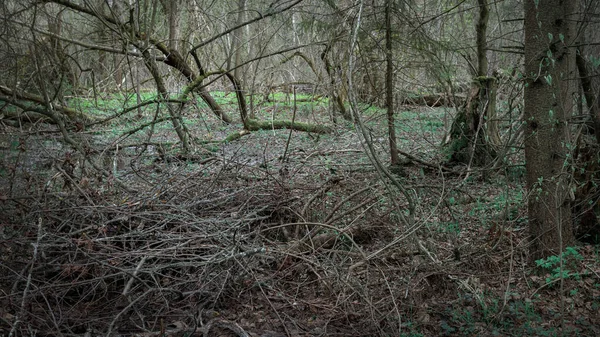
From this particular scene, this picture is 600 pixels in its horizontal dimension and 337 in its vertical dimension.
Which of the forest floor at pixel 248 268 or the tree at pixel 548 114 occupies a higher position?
the tree at pixel 548 114

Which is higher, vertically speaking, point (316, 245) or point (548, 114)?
point (548, 114)

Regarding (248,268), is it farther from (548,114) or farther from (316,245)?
(548,114)

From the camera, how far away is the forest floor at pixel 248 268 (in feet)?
13.1

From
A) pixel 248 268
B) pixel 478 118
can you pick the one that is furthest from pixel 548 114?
pixel 478 118

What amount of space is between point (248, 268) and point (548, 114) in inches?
109

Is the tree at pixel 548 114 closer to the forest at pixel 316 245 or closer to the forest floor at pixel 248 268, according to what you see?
the forest at pixel 316 245

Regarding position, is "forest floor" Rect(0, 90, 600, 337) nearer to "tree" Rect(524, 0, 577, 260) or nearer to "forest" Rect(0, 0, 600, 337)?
"forest" Rect(0, 0, 600, 337)

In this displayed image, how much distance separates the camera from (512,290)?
442 cm

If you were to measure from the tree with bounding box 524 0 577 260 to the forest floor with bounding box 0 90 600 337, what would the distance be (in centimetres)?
27

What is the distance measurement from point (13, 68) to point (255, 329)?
4.32 metres

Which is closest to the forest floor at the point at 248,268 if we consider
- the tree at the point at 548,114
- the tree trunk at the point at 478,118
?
the tree at the point at 548,114

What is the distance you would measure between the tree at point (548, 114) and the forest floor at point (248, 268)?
0.90ft

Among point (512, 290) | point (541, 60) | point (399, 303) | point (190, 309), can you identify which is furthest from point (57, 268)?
point (541, 60)

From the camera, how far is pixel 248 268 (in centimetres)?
446
